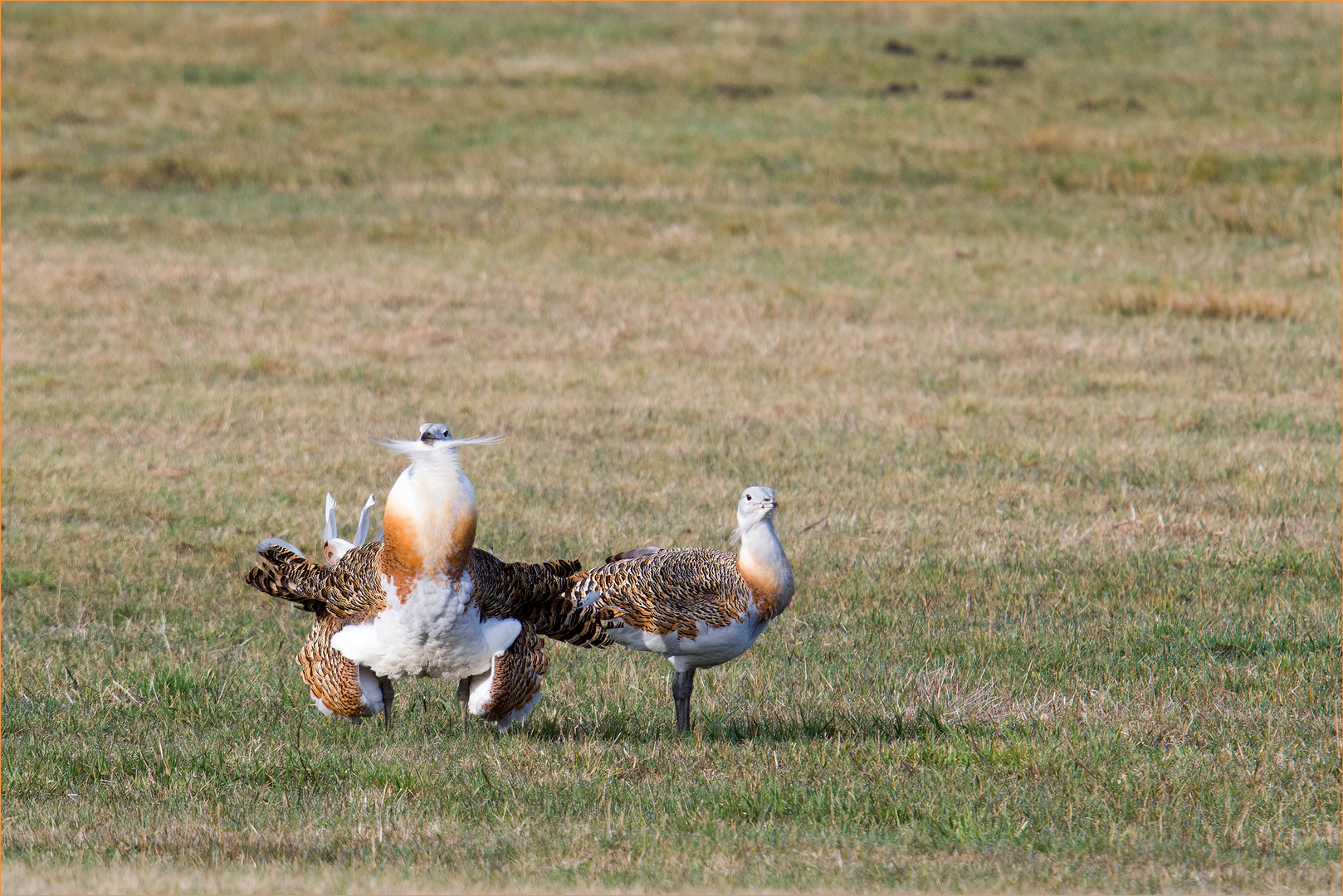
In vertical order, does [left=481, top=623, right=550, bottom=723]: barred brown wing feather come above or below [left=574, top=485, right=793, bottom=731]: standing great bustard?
below

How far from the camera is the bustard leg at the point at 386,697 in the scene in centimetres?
706

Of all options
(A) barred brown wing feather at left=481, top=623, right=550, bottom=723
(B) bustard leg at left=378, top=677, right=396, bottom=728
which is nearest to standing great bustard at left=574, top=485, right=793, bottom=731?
(A) barred brown wing feather at left=481, top=623, right=550, bottom=723

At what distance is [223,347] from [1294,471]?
1137 cm

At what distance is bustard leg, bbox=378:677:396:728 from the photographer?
706 cm

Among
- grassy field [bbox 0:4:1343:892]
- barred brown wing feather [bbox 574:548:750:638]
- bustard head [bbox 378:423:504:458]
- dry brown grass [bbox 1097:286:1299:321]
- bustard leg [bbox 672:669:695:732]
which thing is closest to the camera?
grassy field [bbox 0:4:1343:892]

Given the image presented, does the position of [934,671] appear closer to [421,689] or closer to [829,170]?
[421,689]

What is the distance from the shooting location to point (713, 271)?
886 inches

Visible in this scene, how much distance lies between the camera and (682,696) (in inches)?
287

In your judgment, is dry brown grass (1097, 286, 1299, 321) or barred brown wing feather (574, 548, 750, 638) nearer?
barred brown wing feather (574, 548, 750, 638)

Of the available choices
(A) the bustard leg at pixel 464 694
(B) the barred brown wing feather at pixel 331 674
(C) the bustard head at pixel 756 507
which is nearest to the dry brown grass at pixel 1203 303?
(C) the bustard head at pixel 756 507

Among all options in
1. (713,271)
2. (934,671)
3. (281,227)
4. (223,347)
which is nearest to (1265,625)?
(934,671)

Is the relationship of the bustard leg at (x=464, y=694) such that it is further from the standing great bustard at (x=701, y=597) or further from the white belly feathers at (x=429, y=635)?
the standing great bustard at (x=701, y=597)

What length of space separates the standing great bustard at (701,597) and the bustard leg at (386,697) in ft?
3.08

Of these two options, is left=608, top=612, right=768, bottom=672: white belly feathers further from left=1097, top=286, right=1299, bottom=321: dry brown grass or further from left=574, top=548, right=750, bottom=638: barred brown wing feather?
left=1097, top=286, right=1299, bottom=321: dry brown grass
